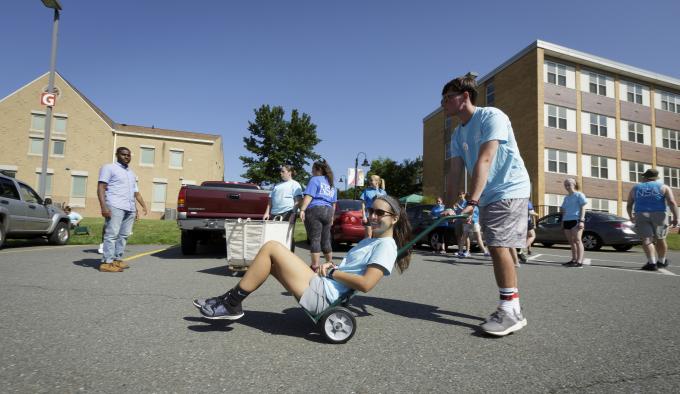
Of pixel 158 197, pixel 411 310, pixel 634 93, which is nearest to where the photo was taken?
pixel 411 310

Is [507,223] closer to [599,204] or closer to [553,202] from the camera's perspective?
[553,202]

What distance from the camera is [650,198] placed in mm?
7398

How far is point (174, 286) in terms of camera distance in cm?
485

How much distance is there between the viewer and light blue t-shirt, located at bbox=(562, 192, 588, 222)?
25.5 ft

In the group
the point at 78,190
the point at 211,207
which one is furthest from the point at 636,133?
the point at 78,190

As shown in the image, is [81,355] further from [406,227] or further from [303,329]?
[406,227]

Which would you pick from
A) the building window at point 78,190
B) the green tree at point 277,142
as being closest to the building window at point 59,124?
the building window at point 78,190

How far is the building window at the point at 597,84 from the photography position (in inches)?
1154

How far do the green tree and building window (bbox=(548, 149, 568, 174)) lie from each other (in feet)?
80.3

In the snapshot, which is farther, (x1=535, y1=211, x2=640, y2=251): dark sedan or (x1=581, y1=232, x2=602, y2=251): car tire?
(x1=581, y1=232, x2=602, y2=251): car tire

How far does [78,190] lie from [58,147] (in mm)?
4421

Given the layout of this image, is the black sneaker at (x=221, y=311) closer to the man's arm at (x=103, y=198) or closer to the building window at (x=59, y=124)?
the man's arm at (x=103, y=198)

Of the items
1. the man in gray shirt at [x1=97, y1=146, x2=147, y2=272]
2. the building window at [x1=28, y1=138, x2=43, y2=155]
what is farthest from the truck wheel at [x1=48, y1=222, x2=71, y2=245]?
the building window at [x1=28, y1=138, x2=43, y2=155]

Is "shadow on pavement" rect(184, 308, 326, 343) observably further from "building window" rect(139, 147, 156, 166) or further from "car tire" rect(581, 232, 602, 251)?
"building window" rect(139, 147, 156, 166)
